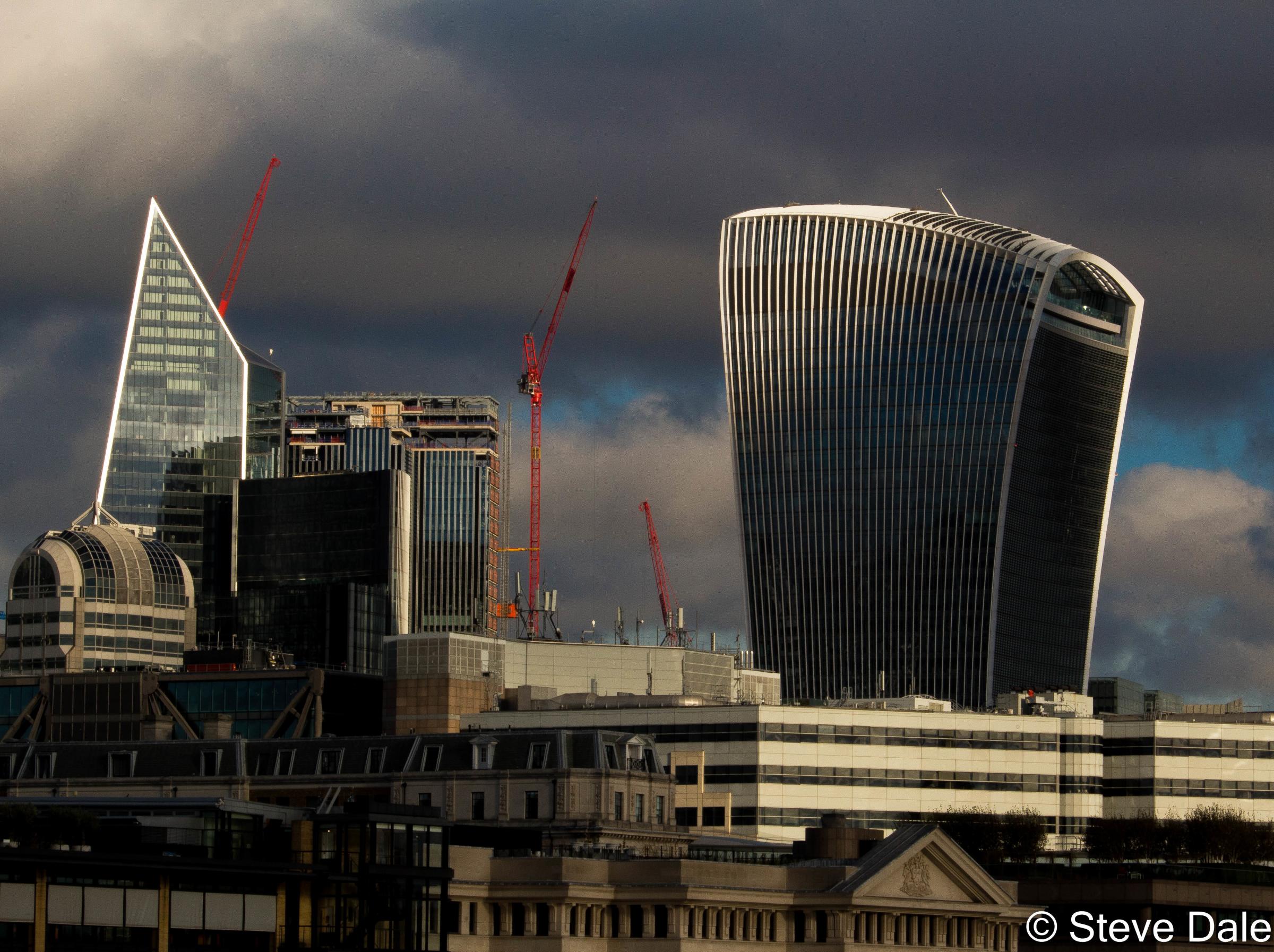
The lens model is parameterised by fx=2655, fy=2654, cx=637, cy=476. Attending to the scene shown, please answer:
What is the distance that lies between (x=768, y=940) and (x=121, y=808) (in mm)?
49527

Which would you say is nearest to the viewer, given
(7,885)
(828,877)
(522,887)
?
(7,885)

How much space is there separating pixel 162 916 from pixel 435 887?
25.2 meters

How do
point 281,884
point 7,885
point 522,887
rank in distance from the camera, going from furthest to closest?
point 522,887, point 281,884, point 7,885

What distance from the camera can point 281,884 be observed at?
160 metres

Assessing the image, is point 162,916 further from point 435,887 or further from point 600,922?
point 600,922

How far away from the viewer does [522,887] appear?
181500 millimetres

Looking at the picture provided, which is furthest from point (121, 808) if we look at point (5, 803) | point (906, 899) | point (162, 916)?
point (906, 899)

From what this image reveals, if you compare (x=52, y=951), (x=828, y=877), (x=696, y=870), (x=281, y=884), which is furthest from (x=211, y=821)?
(x=828, y=877)

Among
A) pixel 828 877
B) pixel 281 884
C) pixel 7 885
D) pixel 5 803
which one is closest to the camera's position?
pixel 7 885

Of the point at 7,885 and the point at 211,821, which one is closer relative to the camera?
the point at 7,885

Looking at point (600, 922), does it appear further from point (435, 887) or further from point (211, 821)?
point (211, 821)

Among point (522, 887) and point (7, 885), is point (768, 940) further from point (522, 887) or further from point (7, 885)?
point (7, 885)

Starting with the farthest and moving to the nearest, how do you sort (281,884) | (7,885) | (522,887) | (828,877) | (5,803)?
1. (828,877)
2. (522,887)
3. (5,803)
4. (281,884)
5. (7,885)

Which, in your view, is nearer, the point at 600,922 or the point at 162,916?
the point at 162,916
